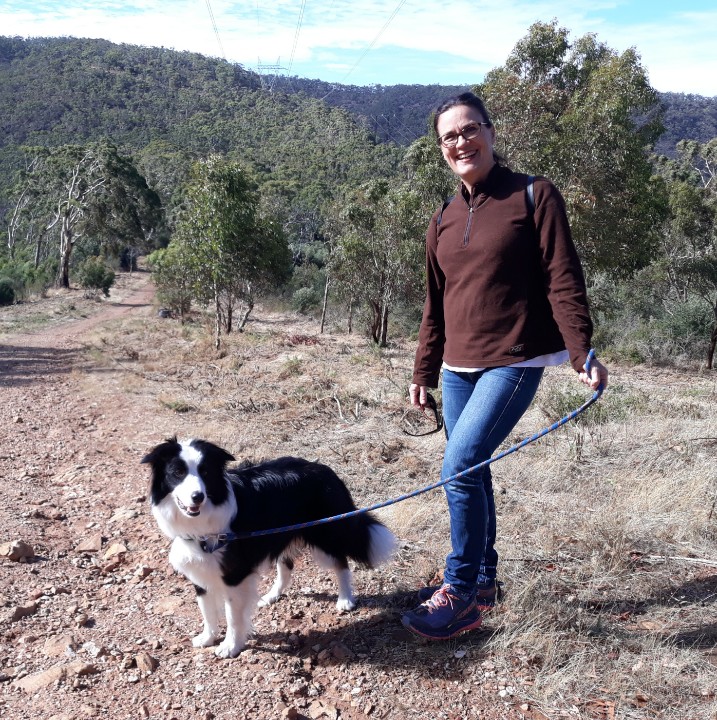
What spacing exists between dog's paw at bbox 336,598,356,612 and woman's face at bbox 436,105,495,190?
2105mm

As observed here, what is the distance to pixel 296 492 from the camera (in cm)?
309

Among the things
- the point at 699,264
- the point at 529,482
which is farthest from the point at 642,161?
the point at 529,482

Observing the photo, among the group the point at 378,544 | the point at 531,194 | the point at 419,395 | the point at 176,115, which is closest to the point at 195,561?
the point at 378,544

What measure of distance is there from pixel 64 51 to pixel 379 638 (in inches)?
4436

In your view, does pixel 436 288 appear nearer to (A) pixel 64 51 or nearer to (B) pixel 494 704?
(B) pixel 494 704

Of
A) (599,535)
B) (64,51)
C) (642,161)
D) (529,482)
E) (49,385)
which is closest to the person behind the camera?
(599,535)

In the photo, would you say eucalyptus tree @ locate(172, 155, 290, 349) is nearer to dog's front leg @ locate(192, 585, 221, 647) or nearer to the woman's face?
dog's front leg @ locate(192, 585, 221, 647)

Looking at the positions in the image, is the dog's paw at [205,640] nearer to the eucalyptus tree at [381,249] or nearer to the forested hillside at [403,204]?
the forested hillside at [403,204]

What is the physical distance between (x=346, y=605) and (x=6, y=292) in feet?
78.4

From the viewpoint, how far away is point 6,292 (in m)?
23.0

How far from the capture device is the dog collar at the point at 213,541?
2.71 meters

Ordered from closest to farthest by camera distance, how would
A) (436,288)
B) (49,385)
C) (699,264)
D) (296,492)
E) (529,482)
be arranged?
(436,288)
(296,492)
(529,482)
(49,385)
(699,264)

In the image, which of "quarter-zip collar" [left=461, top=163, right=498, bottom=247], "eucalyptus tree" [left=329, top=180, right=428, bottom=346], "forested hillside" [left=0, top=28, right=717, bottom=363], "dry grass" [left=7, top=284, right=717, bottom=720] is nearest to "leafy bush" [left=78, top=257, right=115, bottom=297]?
"forested hillside" [left=0, top=28, right=717, bottom=363]

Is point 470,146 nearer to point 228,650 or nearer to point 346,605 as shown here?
point 346,605
